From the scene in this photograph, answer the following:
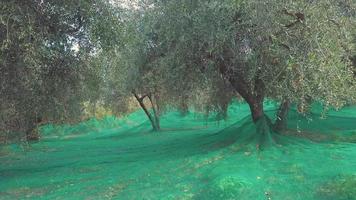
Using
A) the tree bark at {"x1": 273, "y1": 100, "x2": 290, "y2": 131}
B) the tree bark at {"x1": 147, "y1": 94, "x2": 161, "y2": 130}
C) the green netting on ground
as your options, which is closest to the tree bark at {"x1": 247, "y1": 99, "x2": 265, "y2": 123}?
the green netting on ground

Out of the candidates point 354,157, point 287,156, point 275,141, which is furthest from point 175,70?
point 354,157

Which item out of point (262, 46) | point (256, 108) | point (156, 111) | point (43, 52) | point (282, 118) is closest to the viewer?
point (43, 52)

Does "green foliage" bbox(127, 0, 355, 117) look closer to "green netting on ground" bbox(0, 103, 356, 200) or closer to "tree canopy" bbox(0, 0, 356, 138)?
"tree canopy" bbox(0, 0, 356, 138)

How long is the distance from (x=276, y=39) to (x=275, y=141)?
281 centimetres

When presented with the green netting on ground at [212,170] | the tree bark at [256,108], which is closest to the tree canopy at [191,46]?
the tree bark at [256,108]

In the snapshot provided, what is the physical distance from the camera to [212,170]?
29.6 ft

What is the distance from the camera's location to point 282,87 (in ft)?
33.1

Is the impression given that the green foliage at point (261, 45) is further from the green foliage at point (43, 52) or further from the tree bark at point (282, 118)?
the green foliage at point (43, 52)

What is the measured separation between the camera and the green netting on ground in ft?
25.4

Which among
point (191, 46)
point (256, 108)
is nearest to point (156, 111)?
point (256, 108)

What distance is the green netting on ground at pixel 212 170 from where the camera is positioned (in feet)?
25.4

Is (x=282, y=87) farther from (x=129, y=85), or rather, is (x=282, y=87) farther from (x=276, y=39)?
(x=129, y=85)

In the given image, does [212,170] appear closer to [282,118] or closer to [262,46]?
[262,46]

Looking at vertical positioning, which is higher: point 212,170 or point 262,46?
point 262,46
